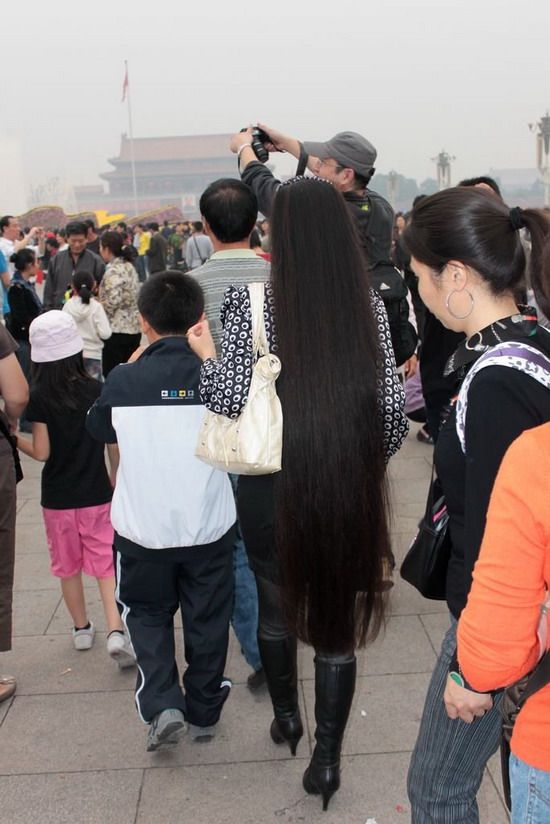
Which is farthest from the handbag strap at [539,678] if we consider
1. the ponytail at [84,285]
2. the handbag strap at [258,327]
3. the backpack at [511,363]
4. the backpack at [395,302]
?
the ponytail at [84,285]

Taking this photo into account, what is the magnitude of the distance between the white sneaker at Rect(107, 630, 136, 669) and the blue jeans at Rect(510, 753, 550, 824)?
225cm

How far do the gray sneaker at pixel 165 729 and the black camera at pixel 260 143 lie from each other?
2.03 metres

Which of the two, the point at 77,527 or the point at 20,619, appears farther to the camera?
the point at 20,619

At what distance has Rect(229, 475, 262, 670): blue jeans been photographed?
323cm

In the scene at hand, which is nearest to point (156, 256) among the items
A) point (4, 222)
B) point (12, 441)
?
point (4, 222)

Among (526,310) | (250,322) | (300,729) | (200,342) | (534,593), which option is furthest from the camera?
(300,729)

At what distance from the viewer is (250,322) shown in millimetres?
2254

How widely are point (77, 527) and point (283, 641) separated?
4.40 ft

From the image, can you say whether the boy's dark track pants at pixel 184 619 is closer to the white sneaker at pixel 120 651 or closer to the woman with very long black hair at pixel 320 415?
the woman with very long black hair at pixel 320 415

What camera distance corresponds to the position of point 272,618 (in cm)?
260

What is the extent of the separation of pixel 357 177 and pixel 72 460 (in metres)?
1.68

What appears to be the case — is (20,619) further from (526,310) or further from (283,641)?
(526,310)

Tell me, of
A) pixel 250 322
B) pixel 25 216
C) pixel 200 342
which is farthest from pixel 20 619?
pixel 25 216

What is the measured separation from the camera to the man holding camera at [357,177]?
126 inches
